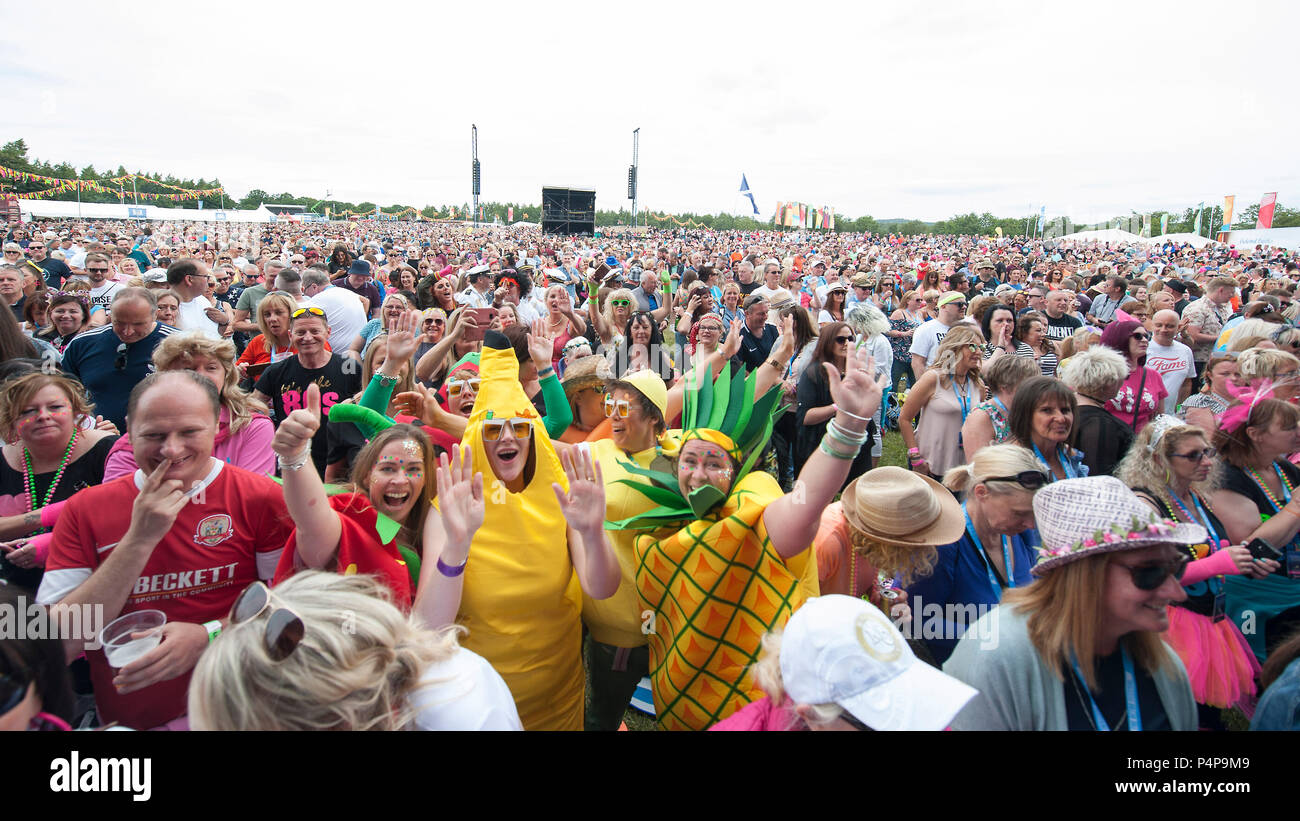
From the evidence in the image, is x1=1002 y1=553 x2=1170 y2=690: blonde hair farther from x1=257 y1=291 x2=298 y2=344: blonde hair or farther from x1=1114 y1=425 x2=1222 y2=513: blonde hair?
x1=257 y1=291 x2=298 y2=344: blonde hair

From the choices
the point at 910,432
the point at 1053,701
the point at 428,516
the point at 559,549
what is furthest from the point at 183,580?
the point at 910,432

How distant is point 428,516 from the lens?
247 centimetres

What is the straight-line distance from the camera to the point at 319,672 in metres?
1.29

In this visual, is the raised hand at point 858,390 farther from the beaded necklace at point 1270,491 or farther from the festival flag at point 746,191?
the festival flag at point 746,191

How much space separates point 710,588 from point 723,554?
12 cm

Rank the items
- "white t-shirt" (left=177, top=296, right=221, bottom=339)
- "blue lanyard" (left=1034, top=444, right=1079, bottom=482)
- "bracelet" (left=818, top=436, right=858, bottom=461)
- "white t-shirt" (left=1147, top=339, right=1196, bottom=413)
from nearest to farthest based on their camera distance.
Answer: "bracelet" (left=818, top=436, right=858, bottom=461) < "blue lanyard" (left=1034, top=444, right=1079, bottom=482) < "white t-shirt" (left=1147, top=339, right=1196, bottom=413) < "white t-shirt" (left=177, top=296, right=221, bottom=339)

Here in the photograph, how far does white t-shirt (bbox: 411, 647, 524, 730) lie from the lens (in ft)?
4.49

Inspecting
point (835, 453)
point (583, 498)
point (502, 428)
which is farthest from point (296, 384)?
point (835, 453)

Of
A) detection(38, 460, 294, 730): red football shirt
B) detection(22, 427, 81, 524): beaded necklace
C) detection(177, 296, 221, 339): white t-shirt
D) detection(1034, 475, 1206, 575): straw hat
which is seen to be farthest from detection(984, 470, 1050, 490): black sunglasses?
detection(177, 296, 221, 339): white t-shirt

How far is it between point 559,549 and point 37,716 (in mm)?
1408

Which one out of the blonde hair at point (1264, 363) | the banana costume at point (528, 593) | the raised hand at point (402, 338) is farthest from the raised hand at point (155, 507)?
the blonde hair at point (1264, 363)

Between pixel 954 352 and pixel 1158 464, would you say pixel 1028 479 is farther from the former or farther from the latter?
pixel 954 352

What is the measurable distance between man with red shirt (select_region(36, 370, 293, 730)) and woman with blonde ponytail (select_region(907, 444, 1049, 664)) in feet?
7.63
